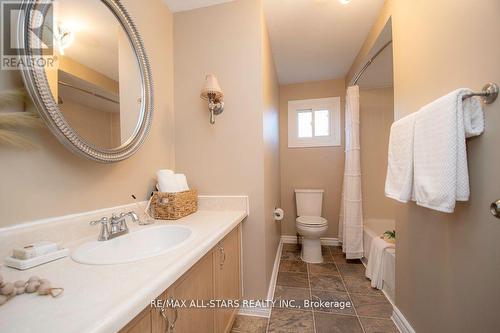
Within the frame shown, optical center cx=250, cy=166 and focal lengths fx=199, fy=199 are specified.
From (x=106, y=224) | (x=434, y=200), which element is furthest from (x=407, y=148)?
(x=106, y=224)

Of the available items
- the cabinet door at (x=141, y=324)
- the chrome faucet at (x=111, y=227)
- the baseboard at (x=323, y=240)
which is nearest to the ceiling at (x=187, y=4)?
the chrome faucet at (x=111, y=227)

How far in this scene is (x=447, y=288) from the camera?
96 cm

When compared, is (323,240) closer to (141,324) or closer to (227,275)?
(227,275)

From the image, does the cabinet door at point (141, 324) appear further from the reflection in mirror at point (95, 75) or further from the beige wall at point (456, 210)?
the beige wall at point (456, 210)

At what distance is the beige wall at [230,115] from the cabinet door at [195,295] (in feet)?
1.90

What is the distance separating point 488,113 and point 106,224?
1644 millimetres

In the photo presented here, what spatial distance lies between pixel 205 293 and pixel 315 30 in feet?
7.55

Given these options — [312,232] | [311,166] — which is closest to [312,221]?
[312,232]

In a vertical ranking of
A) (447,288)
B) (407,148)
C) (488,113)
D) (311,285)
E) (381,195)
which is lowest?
(311,285)

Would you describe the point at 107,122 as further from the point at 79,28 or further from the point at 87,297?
the point at 87,297

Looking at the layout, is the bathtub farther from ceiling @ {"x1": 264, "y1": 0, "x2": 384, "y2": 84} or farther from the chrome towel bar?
ceiling @ {"x1": 264, "y1": 0, "x2": 384, "y2": 84}

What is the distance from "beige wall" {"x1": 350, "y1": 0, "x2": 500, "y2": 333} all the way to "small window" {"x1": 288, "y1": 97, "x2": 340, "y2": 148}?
1.52m

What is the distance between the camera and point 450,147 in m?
0.79

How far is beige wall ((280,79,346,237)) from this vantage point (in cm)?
289
